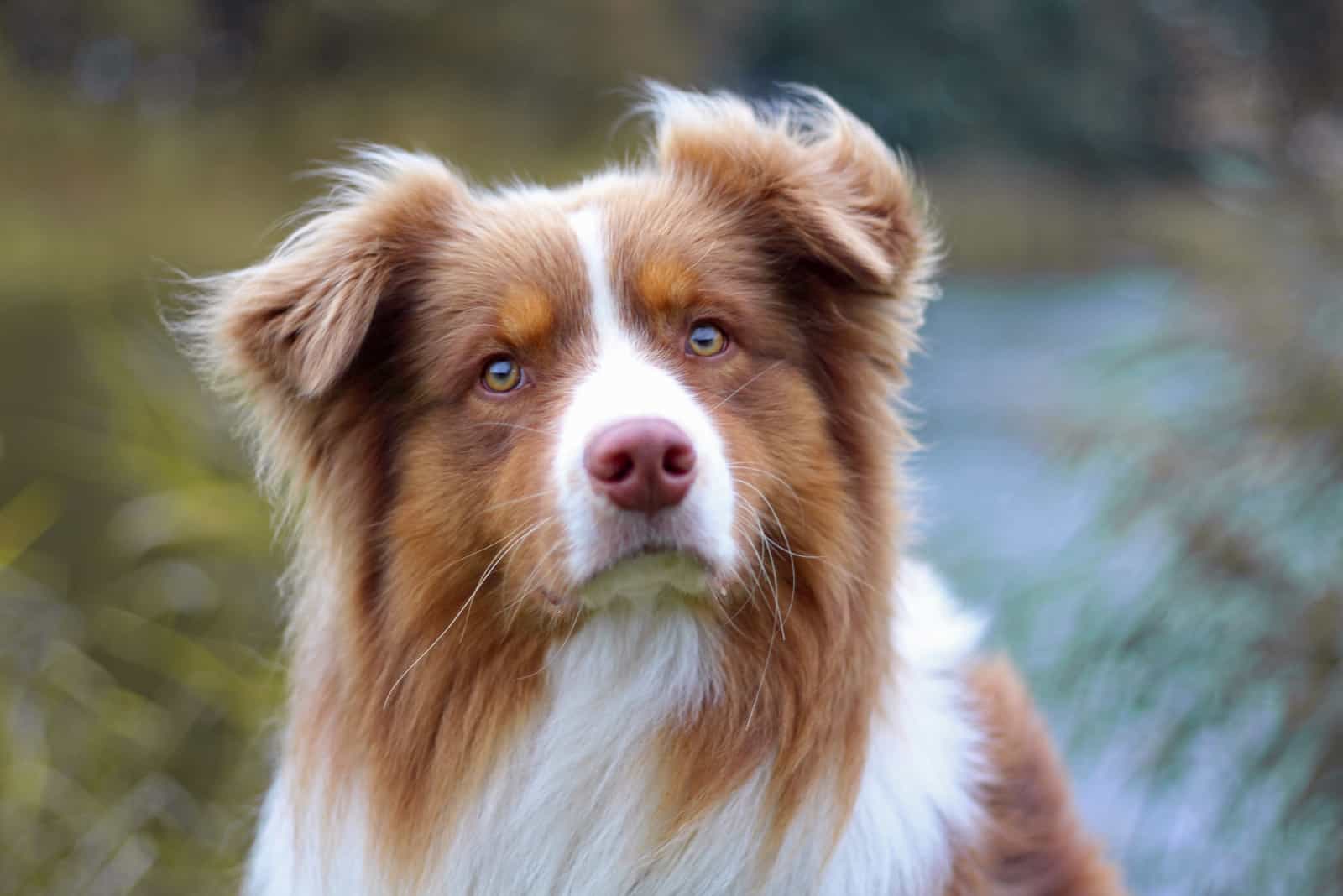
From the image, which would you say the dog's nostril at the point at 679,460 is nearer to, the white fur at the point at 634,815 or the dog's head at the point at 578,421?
the dog's head at the point at 578,421

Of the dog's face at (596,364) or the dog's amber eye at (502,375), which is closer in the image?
the dog's face at (596,364)

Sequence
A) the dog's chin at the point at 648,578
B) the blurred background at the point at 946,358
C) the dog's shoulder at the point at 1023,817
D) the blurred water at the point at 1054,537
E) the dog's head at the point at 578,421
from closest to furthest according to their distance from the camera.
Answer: the dog's chin at the point at 648,578
the dog's head at the point at 578,421
the dog's shoulder at the point at 1023,817
the blurred background at the point at 946,358
the blurred water at the point at 1054,537

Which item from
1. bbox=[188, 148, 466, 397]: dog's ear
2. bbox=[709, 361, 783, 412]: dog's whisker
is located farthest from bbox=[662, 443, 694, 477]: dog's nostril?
bbox=[188, 148, 466, 397]: dog's ear

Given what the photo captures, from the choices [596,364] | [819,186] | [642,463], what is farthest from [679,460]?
[819,186]

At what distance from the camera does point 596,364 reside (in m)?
2.54

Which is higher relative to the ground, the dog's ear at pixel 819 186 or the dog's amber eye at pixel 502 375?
the dog's ear at pixel 819 186

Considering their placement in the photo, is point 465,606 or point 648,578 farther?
point 465,606

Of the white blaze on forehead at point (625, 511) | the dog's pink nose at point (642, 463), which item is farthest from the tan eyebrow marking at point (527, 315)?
the dog's pink nose at point (642, 463)

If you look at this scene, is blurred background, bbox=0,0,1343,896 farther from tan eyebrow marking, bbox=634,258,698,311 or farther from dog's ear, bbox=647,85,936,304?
tan eyebrow marking, bbox=634,258,698,311

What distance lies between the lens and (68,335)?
7.38 meters

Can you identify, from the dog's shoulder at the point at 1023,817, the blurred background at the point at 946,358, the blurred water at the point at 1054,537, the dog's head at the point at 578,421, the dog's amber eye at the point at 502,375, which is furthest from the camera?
the blurred water at the point at 1054,537

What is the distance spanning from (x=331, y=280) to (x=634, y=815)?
127cm

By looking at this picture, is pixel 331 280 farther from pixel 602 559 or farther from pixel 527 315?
pixel 602 559

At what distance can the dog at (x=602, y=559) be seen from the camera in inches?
102
